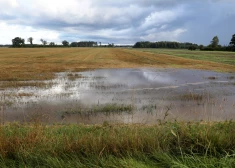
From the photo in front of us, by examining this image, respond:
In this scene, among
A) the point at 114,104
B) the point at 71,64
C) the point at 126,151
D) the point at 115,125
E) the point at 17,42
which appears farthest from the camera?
the point at 17,42

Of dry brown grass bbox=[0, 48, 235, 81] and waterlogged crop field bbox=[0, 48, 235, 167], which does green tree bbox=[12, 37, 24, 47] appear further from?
waterlogged crop field bbox=[0, 48, 235, 167]

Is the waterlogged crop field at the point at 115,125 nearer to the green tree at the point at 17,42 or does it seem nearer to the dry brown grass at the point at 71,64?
the dry brown grass at the point at 71,64

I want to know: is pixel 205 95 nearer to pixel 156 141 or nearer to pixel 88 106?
pixel 88 106

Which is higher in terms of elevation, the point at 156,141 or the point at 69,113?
the point at 156,141

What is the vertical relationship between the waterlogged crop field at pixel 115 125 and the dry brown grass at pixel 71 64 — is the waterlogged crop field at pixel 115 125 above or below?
below

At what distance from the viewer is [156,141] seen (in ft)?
14.8

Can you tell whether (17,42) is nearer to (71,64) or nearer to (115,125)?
(71,64)

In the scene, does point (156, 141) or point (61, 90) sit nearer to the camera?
point (156, 141)

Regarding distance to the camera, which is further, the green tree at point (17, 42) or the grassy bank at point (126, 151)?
the green tree at point (17, 42)

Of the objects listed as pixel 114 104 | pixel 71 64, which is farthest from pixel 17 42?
pixel 114 104

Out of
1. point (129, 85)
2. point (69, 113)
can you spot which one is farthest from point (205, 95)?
point (69, 113)

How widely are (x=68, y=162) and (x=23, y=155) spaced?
0.97 meters

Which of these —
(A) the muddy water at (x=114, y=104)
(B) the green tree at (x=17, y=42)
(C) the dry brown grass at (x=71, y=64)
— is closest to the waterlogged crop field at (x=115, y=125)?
(A) the muddy water at (x=114, y=104)

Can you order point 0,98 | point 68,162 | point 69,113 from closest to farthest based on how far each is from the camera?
1. point 68,162
2. point 69,113
3. point 0,98
